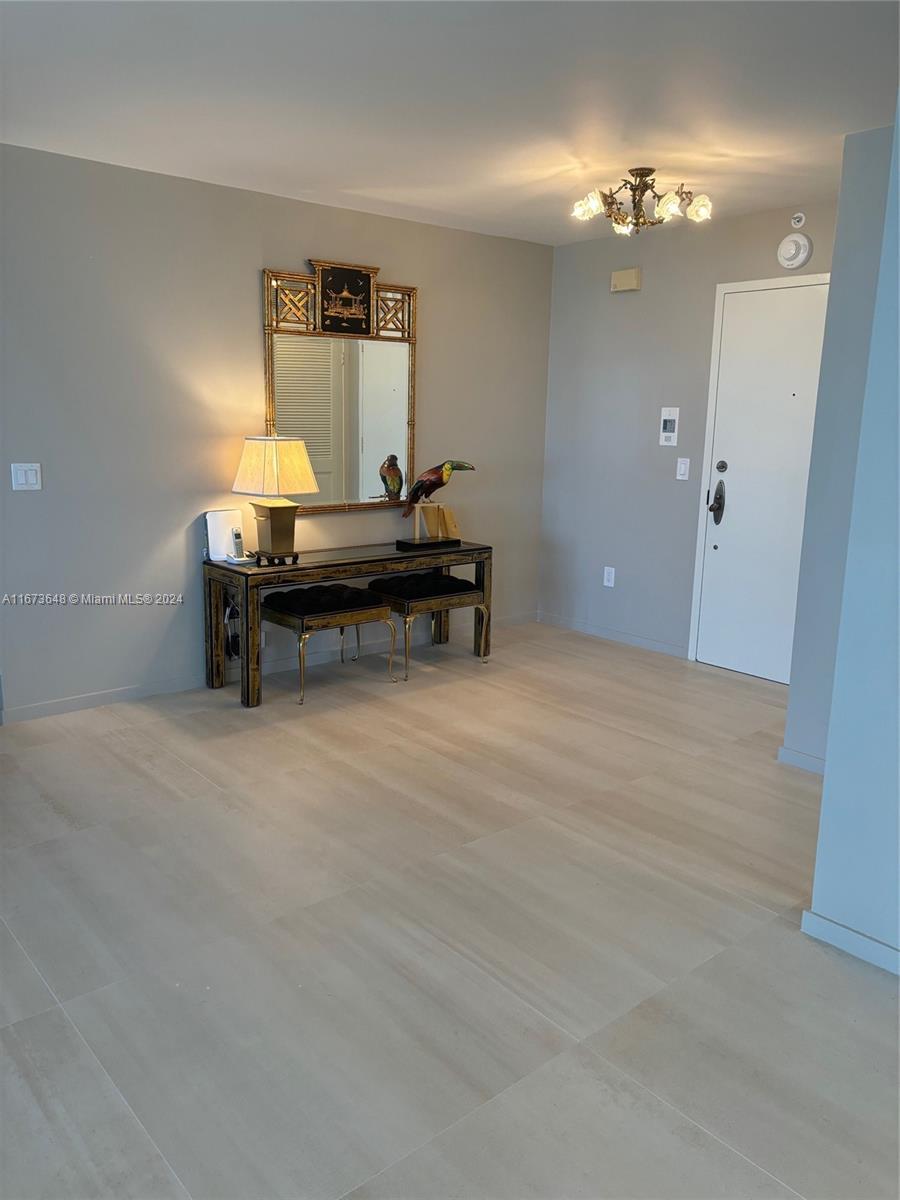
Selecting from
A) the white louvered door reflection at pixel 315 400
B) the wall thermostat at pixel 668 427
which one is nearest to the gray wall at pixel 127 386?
the white louvered door reflection at pixel 315 400

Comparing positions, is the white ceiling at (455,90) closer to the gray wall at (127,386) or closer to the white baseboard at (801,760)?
the gray wall at (127,386)

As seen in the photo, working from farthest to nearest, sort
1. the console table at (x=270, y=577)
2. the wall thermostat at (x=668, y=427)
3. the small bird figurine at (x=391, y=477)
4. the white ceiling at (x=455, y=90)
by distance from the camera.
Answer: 1. the wall thermostat at (x=668, y=427)
2. the small bird figurine at (x=391, y=477)
3. the console table at (x=270, y=577)
4. the white ceiling at (x=455, y=90)

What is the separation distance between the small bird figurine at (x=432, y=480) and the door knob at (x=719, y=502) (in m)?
1.35

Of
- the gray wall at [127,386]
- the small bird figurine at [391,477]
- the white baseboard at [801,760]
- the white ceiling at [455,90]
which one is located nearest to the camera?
the white ceiling at [455,90]

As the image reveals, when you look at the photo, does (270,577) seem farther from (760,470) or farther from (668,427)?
(760,470)

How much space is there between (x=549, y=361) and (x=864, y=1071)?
4.64m

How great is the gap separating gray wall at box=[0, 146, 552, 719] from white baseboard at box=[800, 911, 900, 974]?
3.10 meters

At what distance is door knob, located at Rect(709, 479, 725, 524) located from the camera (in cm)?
496

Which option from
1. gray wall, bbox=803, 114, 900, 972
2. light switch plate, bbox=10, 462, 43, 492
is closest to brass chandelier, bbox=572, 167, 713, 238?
gray wall, bbox=803, 114, 900, 972

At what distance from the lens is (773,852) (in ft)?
9.84

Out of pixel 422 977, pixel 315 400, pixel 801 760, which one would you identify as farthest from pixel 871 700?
pixel 315 400

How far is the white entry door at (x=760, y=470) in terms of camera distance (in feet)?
15.0

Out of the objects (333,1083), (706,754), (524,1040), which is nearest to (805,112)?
(706,754)

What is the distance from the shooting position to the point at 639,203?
388cm
